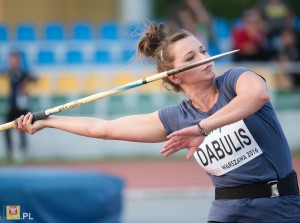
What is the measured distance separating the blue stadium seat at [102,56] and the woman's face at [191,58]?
1207cm

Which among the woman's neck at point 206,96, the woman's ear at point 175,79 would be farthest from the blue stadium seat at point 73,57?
the woman's neck at point 206,96

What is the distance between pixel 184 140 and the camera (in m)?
4.45

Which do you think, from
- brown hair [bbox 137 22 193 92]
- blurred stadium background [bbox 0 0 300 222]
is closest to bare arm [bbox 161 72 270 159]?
brown hair [bbox 137 22 193 92]

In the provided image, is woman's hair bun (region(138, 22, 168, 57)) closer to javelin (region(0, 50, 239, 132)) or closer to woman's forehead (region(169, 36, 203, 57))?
woman's forehead (region(169, 36, 203, 57))

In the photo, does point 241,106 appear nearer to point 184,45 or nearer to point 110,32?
point 184,45

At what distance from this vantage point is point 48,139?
16.8 m

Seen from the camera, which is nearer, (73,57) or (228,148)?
(228,148)

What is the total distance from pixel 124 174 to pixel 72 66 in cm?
317

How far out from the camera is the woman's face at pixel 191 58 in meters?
4.80

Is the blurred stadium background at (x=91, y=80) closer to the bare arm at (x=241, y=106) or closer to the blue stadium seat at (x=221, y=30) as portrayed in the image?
the blue stadium seat at (x=221, y=30)

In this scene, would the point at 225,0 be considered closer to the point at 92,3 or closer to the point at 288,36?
the point at 92,3

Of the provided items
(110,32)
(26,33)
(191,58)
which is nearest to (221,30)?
(110,32)

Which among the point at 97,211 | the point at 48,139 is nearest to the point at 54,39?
the point at 48,139

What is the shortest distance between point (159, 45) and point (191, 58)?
31 centimetres
